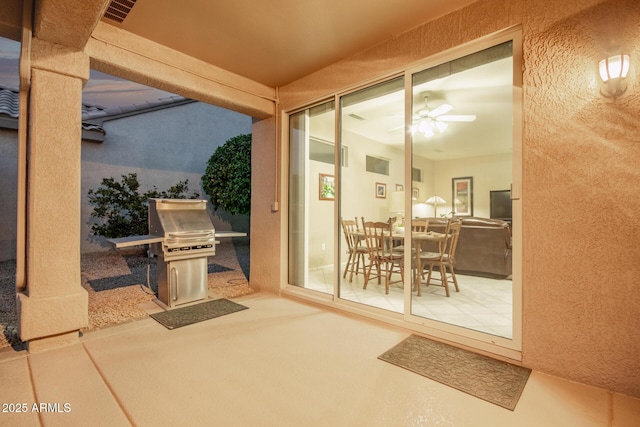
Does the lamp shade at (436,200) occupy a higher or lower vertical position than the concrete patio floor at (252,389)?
higher

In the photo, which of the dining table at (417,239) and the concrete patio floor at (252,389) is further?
the dining table at (417,239)

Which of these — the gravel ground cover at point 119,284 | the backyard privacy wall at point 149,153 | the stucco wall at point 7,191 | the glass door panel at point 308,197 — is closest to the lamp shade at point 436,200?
the glass door panel at point 308,197

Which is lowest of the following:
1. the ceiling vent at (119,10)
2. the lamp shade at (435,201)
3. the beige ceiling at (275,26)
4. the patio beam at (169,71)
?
the lamp shade at (435,201)

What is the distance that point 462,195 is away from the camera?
626cm

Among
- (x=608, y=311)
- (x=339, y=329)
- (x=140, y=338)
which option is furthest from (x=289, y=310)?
(x=608, y=311)

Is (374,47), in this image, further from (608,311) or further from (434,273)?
(434,273)

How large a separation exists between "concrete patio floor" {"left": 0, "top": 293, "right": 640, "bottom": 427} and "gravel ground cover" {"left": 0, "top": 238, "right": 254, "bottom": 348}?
0.49 m

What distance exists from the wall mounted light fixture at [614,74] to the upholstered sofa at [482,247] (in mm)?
2612

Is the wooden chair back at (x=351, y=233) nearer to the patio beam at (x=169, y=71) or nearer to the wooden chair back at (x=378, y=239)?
the wooden chair back at (x=378, y=239)

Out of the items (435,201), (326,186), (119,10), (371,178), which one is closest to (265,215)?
(326,186)

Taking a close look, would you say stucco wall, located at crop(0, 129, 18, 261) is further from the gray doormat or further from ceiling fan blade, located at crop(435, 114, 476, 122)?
ceiling fan blade, located at crop(435, 114, 476, 122)

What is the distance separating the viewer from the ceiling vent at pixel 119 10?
7.54 ft

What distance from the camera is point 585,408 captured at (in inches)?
65.9

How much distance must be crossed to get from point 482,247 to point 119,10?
16.6 feet
